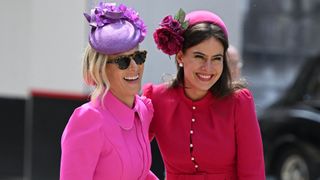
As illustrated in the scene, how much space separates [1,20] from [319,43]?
4.77 meters

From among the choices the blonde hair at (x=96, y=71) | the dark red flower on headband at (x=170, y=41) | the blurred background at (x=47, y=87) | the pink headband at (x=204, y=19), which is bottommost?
the blurred background at (x=47, y=87)

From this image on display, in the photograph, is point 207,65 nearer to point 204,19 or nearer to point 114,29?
point 204,19

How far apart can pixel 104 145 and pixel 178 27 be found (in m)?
0.70

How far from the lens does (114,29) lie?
3.17 metres

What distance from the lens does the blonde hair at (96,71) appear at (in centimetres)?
312

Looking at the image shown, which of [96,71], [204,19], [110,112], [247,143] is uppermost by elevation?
[204,19]

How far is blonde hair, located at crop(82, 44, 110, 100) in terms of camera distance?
123 inches

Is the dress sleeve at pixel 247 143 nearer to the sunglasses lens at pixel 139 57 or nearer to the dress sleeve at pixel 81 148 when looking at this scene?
the sunglasses lens at pixel 139 57

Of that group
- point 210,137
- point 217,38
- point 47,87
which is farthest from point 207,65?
point 47,87

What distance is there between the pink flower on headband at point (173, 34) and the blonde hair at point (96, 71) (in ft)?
1.32

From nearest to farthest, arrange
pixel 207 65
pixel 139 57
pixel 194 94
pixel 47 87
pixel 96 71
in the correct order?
pixel 96 71, pixel 139 57, pixel 207 65, pixel 194 94, pixel 47 87

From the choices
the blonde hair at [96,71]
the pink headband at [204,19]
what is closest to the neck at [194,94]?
the pink headband at [204,19]

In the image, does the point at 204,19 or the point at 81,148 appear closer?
the point at 81,148

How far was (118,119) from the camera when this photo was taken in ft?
10.4
